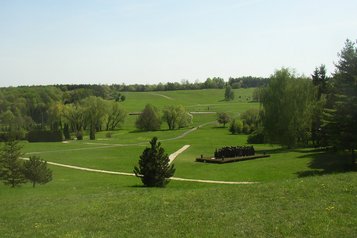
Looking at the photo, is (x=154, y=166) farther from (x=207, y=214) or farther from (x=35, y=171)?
(x=207, y=214)

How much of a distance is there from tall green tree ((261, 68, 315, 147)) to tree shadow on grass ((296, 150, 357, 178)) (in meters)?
8.83

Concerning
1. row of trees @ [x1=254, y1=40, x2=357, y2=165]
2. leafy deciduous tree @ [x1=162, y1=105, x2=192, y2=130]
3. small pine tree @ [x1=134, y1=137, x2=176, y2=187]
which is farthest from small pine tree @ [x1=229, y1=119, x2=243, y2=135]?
small pine tree @ [x1=134, y1=137, x2=176, y2=187]

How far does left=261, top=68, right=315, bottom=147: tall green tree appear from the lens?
53.7 meters

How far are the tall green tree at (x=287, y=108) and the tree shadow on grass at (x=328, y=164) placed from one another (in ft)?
29.0

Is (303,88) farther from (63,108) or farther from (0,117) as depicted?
(0,117)

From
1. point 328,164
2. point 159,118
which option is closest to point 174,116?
point 159,118

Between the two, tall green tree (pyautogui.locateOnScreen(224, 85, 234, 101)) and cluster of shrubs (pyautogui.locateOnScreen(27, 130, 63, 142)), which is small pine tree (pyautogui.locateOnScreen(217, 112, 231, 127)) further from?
tall green tree (pyautogui.locateOnScreen(224, 85, 234, 101))

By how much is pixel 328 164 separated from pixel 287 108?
57.3ft

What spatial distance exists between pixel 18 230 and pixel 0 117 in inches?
4134

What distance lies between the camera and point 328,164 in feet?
124

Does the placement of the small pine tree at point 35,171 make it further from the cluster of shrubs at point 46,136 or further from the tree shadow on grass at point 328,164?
the cluster of shrubs at point 46,136

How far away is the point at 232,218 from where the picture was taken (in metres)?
13.1

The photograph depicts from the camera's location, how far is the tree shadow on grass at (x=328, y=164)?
33688 mm

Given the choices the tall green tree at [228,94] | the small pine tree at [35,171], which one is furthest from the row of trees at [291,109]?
the tall green tree at [228,94]
